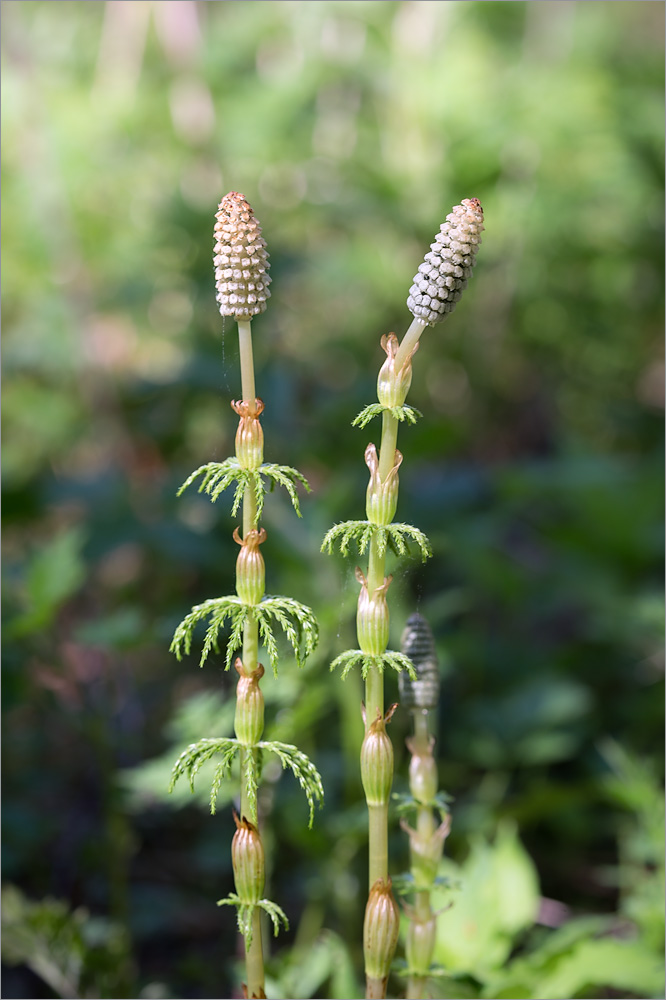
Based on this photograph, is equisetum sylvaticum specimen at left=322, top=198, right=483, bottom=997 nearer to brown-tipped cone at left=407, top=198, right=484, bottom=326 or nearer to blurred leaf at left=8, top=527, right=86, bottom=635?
brown-tipped cone at left=407, top=198, right=484, bottom=326

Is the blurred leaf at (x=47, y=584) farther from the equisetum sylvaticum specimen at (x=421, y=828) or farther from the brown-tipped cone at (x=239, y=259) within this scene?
the brown-tipped cone at (x=239, y=259)

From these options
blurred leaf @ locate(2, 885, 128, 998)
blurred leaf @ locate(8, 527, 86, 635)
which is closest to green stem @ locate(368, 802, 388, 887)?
blurred leaf @ locate(2, 885, 128, 998)

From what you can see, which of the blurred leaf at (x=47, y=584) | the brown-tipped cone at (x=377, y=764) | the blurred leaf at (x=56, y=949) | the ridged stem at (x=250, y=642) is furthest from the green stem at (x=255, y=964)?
the blurred leaf at (x=47, y=584)

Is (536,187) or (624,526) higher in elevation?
→ (536,187)

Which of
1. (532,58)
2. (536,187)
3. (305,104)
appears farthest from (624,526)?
(532,58)

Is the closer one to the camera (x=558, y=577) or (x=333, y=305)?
(x=558, y=577)

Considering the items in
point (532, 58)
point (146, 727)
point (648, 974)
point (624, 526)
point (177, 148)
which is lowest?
point (648, 974)

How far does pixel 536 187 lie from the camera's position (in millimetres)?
3816

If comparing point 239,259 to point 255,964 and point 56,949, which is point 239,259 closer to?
point 255,964

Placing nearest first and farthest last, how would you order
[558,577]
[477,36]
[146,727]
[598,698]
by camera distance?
[146,727], [598,698], [558,577], [477,36]

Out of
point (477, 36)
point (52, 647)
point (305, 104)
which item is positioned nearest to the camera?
point (52, 647)

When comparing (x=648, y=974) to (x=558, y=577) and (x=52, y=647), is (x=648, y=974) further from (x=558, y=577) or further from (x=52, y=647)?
(x=558, y=577)

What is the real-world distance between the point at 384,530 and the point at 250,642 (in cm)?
12

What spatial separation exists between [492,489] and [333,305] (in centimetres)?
158
